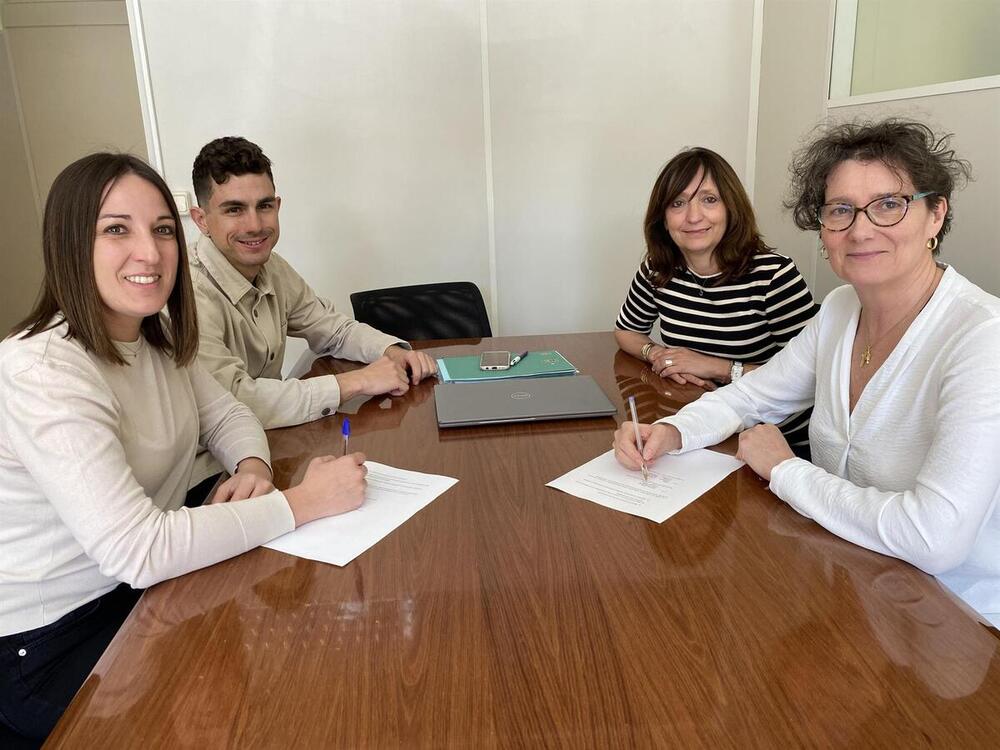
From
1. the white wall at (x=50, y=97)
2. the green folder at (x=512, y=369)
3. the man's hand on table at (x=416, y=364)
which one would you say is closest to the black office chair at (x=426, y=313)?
the green folder at (x=512, y=369)

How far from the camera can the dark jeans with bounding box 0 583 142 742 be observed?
3.29 ft

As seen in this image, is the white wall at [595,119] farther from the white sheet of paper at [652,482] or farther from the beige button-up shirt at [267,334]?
the white sheet of paper at [652,482]

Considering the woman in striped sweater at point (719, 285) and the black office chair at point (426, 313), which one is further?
the black office chair at point (426, 313)

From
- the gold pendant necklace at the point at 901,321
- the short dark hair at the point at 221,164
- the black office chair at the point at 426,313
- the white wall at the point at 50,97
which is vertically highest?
the white wall at the point at 50,97

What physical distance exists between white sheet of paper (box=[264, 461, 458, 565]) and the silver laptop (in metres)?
0.26

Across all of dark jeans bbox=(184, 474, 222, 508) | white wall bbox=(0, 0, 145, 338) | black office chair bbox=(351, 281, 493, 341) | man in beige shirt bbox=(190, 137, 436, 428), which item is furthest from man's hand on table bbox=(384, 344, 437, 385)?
white wall bbox=(0, 0, 145, 338)

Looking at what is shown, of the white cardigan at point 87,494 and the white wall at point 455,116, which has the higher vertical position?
the white wall at point 455,116

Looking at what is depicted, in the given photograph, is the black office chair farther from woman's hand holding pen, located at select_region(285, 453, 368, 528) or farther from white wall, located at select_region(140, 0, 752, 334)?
woman's hand holding pen, located at select_region(285, 453, 368, 528)

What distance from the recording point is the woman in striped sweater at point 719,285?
187 cm

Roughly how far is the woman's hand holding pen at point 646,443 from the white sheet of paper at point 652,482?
0.02 meters

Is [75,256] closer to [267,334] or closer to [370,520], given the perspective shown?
[370,520]

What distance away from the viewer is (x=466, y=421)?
1457 millimetres

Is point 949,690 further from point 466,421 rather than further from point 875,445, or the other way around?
point 466,421

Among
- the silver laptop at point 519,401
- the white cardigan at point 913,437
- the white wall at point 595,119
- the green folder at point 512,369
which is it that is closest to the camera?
the white cardigan at point 913,437
